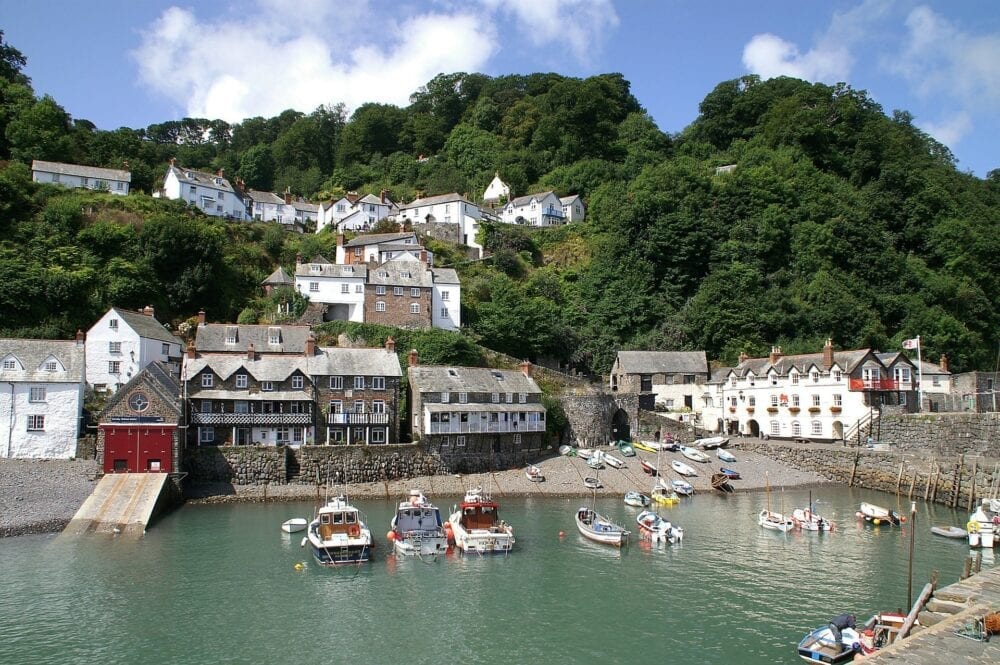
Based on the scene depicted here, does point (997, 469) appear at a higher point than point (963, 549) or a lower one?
higher

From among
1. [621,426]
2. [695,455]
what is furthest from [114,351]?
[695,455]

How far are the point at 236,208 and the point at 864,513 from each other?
224ft

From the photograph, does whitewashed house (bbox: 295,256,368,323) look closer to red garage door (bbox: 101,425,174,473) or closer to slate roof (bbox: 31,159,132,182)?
red garage door (bbox: 101,425,174,473)

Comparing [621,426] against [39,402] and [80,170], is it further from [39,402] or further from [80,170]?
[80,170]

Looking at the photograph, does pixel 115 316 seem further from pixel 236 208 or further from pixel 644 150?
pixel 644 150

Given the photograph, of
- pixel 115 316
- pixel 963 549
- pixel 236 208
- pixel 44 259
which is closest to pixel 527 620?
pixel 963 549

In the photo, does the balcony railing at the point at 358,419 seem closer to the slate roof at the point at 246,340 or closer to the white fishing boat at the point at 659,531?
the slate roof at the point at 246,340

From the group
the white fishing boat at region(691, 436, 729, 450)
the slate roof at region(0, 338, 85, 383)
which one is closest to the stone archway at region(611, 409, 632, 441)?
the white fishing boat at region(691, 436, 729, 450)

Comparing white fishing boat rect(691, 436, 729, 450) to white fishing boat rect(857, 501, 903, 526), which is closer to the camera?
white fishing boat rect(857, 501, 903, 526)

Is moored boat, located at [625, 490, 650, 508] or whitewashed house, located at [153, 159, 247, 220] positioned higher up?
whitewashed house, located at [153, 159, 247, 220]

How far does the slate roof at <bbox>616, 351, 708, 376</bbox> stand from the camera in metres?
61.8

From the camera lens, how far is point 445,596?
25.3 meters

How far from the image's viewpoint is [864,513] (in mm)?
37250

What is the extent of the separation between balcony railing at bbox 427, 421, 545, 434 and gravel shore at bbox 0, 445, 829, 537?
243cm
